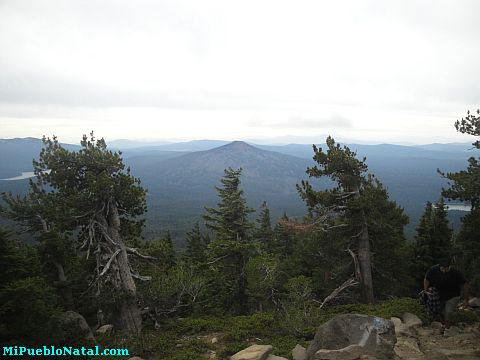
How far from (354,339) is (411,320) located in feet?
11.8

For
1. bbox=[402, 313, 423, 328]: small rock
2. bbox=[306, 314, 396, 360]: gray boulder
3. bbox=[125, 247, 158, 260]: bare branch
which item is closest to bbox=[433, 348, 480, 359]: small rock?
bbox=[306, 314, 396, 360]: gray boulder

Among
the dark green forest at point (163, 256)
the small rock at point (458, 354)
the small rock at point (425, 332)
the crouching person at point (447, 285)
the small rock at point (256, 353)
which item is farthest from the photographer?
the dark green forest at point (163, 256)

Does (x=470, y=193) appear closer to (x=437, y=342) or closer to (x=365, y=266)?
(x=365, y=266)

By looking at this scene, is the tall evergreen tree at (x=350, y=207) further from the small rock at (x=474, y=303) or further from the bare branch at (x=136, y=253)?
the bare branch at (x=136, y=253)

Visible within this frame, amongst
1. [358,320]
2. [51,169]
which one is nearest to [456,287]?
[358,320]

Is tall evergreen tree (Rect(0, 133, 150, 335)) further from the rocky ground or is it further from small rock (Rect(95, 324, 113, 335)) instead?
the rocky ground

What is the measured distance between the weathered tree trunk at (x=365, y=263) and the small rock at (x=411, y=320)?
15.9 feet

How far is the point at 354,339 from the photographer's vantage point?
7676mm

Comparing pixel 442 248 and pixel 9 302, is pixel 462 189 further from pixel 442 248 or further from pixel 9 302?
pixel 9 302

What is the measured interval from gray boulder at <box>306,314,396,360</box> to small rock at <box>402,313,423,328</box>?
2.50 metres

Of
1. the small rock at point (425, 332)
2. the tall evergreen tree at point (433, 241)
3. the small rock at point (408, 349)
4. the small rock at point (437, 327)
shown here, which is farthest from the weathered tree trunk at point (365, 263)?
the tall evergreen tree at point (433, 241)

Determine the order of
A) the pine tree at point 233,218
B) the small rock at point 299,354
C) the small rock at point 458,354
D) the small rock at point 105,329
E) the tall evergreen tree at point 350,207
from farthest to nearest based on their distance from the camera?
the pine tree at point 233,218, the tall evergreen tree at point 350,207, the small rock at point 105,329, the small rock at point 299,354, the small rock at point 458,354

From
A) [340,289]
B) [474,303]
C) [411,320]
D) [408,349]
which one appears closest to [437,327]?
[411,320]

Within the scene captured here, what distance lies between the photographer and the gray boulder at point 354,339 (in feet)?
23.6
